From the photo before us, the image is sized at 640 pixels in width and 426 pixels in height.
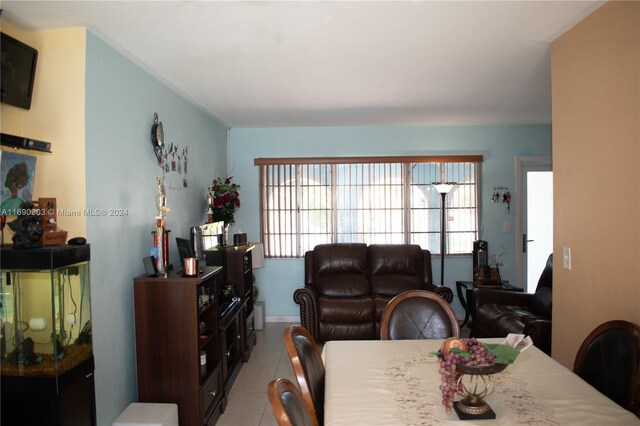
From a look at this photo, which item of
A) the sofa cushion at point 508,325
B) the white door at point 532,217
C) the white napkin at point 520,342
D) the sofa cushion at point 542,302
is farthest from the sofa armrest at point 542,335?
the white door at point 532,217

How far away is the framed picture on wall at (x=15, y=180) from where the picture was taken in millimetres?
2002

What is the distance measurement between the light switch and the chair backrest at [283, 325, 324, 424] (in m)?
1.50

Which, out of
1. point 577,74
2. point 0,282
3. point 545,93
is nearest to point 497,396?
point 577,74

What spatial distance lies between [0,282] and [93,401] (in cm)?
73

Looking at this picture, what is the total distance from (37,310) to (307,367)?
1.17m

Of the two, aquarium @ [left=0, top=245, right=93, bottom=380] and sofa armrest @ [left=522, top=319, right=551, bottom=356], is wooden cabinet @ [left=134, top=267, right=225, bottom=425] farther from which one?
sofa armrest @ [left=522, top=319, right=551, bottom=356]

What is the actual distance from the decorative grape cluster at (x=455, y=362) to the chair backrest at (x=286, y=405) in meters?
0.48

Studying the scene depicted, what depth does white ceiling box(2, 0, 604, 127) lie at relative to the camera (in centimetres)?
211

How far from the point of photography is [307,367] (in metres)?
1.76

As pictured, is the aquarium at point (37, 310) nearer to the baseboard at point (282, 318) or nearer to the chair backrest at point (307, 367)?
the chair backrest at point (307, 367)

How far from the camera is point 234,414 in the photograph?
10.2 feet

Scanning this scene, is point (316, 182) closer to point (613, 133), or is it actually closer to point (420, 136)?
point (420, 136)

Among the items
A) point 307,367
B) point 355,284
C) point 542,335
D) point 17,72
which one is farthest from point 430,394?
point 355,284

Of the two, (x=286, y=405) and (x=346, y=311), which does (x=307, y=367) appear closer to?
(x=286, y=405)
